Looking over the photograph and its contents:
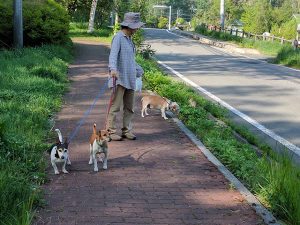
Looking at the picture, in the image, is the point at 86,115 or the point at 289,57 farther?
the point at 289,57

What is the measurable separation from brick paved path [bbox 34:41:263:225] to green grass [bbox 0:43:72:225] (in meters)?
0.28

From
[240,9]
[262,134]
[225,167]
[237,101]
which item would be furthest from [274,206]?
[240,9]

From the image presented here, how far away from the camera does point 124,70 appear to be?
24.6 feet

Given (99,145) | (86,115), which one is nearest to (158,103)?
(86,115)

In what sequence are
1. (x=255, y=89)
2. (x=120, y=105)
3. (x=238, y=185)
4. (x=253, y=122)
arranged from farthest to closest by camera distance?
(x=255, y=89)
(x=253, y=122)
(x=120, y=105)
(x=238, y=185)

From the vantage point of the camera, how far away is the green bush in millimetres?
18170

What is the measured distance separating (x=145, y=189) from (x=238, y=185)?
1.14 m

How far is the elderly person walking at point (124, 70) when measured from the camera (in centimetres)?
727

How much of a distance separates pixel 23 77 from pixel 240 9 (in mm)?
60271

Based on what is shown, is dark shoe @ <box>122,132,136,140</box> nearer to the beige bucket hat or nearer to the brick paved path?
the brick paved path

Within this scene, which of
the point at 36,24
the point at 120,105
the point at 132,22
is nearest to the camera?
the point at 132,22

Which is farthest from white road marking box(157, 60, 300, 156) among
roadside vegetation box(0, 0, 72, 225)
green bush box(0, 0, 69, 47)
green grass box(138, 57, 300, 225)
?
green bush box(0, 0, 69, 47)

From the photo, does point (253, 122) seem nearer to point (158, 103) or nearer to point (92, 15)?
point (158, 103)

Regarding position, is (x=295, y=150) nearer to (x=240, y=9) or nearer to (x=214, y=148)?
(x=214, y=148)
